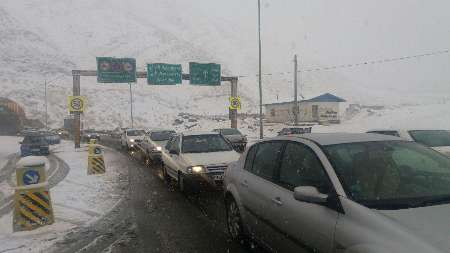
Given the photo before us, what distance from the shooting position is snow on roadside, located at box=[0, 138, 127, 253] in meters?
6.13

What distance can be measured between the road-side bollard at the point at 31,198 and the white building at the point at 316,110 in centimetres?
4386

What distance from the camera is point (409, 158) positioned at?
4203mm

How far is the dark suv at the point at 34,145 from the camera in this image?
21.9m

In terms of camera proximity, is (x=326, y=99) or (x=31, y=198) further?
(x=326, y=99)

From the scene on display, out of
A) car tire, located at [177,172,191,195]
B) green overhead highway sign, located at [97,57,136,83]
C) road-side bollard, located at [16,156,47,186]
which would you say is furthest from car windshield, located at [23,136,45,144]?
road-side bollard, located at [16,156,47,186]

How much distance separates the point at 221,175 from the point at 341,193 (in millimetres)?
5848

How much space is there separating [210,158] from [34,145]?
54.3 ft

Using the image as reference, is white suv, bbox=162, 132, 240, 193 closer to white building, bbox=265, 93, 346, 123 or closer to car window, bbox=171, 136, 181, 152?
car window, bbox=171, 136, 181, 152

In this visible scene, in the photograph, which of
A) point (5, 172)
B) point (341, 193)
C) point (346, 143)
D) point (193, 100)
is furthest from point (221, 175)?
point (193, 100)

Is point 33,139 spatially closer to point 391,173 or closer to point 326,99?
point 391,173

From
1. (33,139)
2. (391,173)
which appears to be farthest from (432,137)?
(33,139)

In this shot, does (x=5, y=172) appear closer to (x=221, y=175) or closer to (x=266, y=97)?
(x=221, y=175)

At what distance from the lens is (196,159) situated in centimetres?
960

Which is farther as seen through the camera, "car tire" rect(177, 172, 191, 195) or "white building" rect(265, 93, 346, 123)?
"white building" rect(265, 93, 346, 123)
